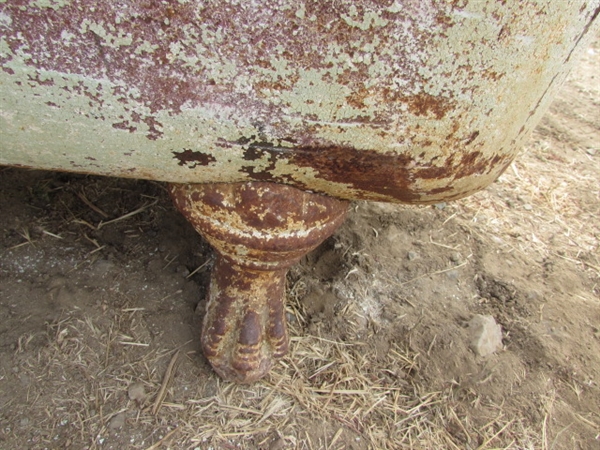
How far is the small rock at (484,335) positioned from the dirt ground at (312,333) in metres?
0.02

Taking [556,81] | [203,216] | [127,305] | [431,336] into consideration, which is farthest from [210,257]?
[556,81]

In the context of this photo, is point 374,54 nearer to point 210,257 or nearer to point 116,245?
point 210,257

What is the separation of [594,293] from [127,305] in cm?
127

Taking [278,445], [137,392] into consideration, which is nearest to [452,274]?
[278,445]

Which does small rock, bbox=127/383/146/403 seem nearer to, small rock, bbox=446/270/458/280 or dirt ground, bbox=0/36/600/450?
dirt ground, bbox=0/36/600/450

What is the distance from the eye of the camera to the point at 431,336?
1281 millimetres

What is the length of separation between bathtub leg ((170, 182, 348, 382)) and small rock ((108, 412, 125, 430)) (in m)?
0.20

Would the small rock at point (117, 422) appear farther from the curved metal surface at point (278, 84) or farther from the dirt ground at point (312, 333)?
the curved metal surface at point (278, 84)

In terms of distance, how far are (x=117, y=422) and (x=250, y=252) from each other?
0.45 m

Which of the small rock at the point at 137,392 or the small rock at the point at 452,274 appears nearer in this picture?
the small rock at the point at 137,392

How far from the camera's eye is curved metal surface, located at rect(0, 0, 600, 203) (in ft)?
2.19

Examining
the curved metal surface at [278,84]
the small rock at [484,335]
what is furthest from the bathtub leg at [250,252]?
the small rock at [484,335]

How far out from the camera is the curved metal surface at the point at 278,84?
669 mm

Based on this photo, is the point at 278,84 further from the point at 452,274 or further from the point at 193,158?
the point at 452,274
